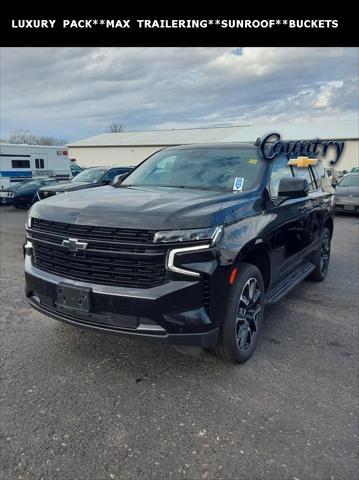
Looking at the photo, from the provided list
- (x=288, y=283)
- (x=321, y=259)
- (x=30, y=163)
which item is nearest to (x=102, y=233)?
(x=288, y=283)

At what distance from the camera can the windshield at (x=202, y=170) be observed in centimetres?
394

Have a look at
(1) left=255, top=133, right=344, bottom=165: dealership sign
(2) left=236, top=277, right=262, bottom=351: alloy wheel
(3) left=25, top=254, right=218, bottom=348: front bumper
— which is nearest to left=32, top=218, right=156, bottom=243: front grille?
(3) left=25, top=254, right=218, bottom=348: front bumper

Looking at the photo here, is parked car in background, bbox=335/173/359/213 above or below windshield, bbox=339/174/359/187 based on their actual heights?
below

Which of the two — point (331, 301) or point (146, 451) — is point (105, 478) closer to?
point (146, 451)

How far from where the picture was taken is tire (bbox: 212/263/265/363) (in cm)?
306

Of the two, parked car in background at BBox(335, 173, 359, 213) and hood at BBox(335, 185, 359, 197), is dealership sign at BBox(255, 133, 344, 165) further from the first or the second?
hood at BBox(335, 185, 359, 197)

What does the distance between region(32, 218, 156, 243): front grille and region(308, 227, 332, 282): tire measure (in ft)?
11.3

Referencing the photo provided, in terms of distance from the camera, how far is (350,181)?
14133 millimetres

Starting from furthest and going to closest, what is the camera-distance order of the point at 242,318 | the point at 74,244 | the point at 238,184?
1. the point at 238,184
2. the point at 242,318
3. the point at 74,244

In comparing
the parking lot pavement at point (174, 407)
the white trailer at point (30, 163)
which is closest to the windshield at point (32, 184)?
the white trailer at point (30, 163)

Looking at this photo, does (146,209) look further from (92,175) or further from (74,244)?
(92,175)

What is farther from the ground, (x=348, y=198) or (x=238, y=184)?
(x=238, y=184)

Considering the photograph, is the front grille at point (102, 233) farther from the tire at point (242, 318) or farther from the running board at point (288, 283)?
the running board at point (288, 283)

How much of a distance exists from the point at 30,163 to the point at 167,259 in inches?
729
